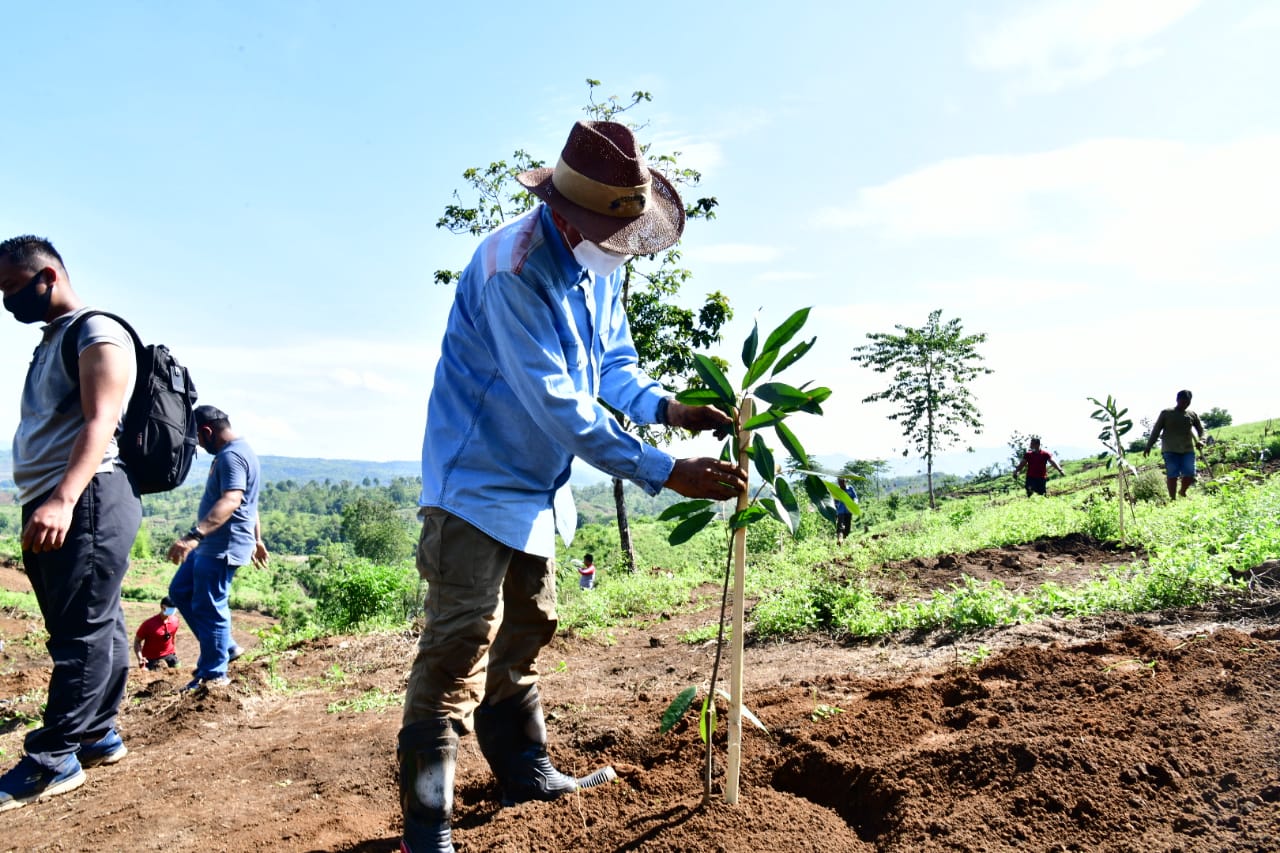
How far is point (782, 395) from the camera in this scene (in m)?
2.13

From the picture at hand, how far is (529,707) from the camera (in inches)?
105

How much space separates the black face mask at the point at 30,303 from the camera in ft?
11.0

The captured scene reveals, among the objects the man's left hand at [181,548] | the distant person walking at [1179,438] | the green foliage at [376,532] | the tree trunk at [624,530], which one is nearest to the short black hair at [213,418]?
the man's left hand at [181,548]

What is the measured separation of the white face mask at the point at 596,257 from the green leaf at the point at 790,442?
631 millimetres

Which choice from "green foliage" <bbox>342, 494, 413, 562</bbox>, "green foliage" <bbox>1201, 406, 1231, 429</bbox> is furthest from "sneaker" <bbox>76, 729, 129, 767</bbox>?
"green foliage" <bbox>1201, 406, 1231, 429</bbox>

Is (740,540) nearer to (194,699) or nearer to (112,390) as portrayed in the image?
(112,390)

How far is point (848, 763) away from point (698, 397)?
46.2 inches

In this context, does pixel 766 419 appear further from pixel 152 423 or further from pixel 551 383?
pixel 152 423

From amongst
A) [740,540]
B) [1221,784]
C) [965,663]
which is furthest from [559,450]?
[965,663]

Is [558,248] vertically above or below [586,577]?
above

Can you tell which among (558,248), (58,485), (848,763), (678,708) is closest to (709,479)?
(678,708)

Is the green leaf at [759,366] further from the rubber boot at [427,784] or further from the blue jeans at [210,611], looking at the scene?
the blue jeans at [210,611]

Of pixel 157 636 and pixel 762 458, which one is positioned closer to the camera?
pixel 762 458

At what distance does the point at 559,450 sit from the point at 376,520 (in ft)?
87.6
